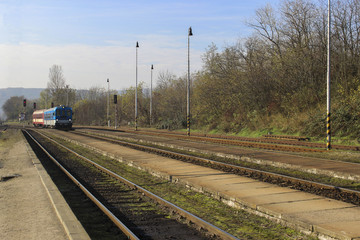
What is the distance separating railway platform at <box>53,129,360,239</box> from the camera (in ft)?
18.8

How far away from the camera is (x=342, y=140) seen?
21844 millimetres

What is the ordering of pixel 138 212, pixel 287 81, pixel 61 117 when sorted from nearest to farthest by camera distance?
pixel 138 212
pixel 287 81
pixel 61 117

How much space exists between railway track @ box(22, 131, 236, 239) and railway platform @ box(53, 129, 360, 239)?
1.31 metres

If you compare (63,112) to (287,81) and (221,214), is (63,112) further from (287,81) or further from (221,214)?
(221,214)

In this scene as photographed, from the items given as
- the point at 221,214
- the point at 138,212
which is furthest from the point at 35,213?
the point at 221,214

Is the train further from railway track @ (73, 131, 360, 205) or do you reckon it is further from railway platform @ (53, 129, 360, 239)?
railway platform @ (53, 129, 360, 239)

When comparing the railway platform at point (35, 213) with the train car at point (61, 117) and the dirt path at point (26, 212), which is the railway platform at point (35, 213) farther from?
the train car at point (61, 117)

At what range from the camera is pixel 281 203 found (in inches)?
290

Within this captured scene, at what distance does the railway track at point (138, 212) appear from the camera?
607 centimetres

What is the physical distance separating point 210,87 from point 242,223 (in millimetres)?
32274

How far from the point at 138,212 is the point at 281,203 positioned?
3064mm

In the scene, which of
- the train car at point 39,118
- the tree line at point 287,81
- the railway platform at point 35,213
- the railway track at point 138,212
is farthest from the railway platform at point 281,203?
the train car at point 39,118

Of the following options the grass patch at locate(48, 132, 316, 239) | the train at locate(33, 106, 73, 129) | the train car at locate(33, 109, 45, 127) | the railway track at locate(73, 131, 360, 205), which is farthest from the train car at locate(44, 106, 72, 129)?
the grass patch at locate(48, 132, 316, 239)

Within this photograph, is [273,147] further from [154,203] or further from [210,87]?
[210,87]
